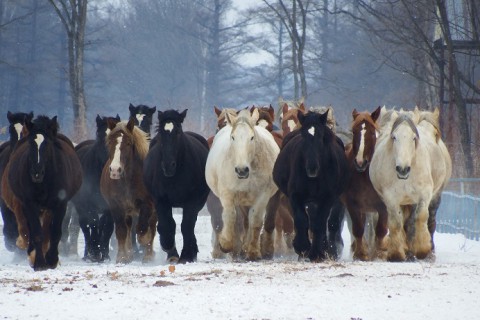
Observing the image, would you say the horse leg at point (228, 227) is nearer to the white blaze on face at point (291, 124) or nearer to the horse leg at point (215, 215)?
the horse leg at point (215, 215)

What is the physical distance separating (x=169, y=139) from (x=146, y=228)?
6.54ft

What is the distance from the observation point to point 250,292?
1032 cm

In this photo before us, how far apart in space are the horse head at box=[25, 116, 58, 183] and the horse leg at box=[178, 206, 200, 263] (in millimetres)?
2346

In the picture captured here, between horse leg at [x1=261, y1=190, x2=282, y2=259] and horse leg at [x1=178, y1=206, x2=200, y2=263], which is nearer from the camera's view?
horse leg at [x1=178, y1=206, x2=200, y2=263]

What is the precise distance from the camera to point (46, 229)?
14930mm

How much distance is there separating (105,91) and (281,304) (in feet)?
195

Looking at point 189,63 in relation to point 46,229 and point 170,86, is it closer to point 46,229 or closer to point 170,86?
point 170,86

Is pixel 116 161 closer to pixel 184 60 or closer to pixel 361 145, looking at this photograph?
pixel 361 145

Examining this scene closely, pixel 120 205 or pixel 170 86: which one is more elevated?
pixel 170 86

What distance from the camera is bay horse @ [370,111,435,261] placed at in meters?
14.4

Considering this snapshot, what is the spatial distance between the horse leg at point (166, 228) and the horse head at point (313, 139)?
2.43m

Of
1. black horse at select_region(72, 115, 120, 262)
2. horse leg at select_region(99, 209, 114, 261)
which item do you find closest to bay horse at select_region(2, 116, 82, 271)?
horse leg at select_region(99, 209, 114, 261)

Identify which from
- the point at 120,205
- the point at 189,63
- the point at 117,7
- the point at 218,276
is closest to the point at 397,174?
the point at 218,276

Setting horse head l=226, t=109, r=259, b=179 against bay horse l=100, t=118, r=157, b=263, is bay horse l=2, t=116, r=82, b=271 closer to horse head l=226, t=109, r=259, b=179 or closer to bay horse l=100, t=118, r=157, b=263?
bay horse l=100, t=118, r=157, b=263
